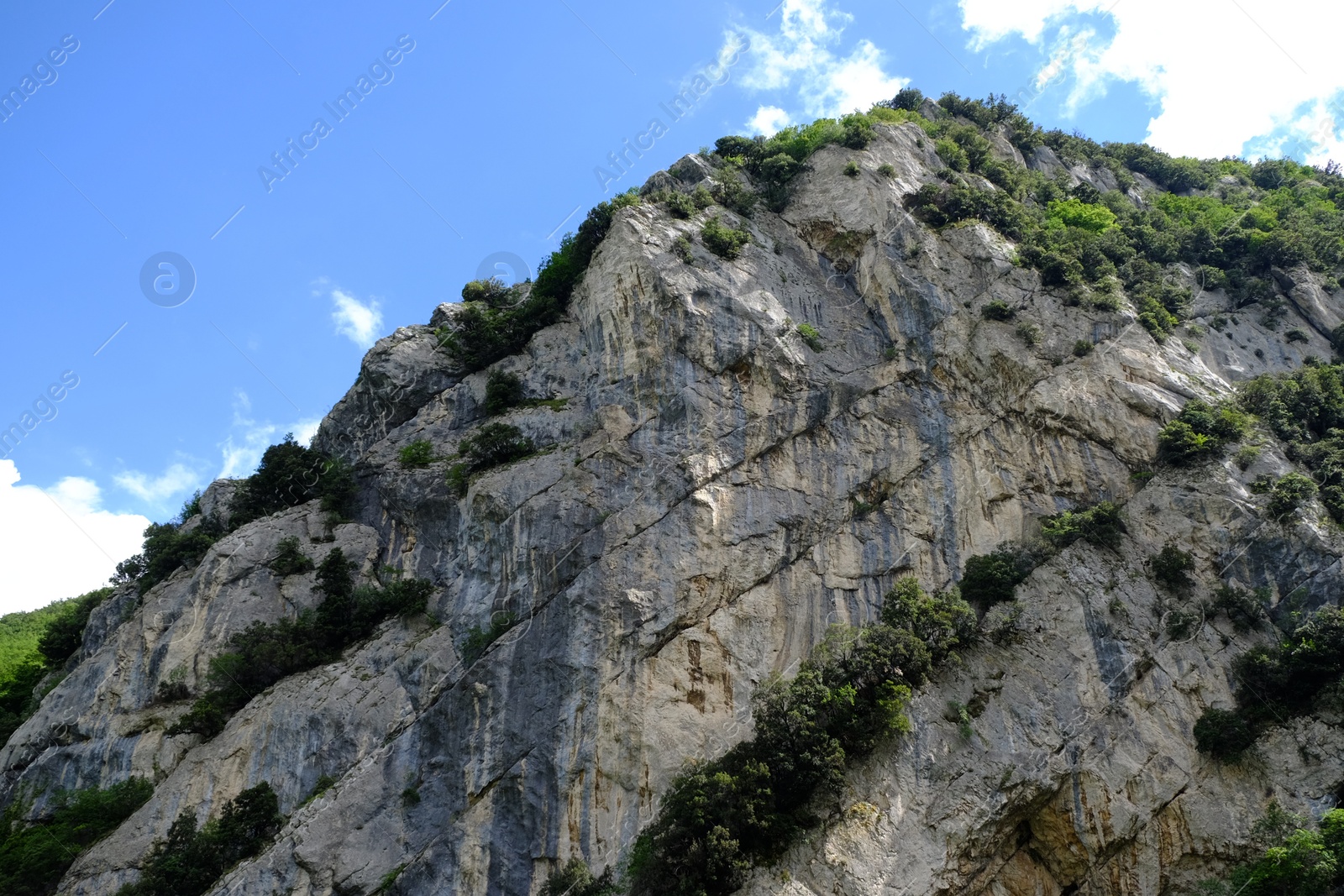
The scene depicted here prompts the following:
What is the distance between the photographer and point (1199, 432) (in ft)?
125

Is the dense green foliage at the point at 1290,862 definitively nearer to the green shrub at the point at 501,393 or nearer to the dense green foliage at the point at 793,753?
the dense green foliage at the point at 793,753

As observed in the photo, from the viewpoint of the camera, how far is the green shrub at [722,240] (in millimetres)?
44156

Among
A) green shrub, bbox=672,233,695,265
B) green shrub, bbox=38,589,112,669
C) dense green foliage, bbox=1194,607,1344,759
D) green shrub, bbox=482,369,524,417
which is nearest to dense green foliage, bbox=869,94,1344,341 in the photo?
green shrub, bbox=672,233,695,265

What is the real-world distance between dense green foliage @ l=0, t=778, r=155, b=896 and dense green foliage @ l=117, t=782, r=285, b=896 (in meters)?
2.80

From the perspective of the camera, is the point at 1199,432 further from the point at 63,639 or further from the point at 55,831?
the point at 63,639

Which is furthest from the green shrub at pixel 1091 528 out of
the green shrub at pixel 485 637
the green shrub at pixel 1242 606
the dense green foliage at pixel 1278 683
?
the green shrub at pixel 485 637

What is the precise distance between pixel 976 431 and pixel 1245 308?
20.7m

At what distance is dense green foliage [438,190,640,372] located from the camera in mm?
46312

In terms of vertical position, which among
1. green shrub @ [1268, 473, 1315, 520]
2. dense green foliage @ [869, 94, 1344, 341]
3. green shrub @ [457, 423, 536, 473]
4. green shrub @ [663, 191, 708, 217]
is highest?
green shrub @ [663, 191, 708, 217]

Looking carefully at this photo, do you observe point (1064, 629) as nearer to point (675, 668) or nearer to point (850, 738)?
point (850, 738)

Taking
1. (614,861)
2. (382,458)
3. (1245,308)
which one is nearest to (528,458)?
(382,458)

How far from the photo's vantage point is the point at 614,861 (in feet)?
97.1

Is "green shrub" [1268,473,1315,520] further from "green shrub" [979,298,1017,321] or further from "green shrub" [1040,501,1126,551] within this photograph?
"green shrub" [979,298,1017,321]

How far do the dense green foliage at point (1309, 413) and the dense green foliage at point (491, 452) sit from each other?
97.8ft
